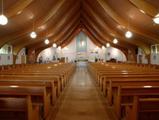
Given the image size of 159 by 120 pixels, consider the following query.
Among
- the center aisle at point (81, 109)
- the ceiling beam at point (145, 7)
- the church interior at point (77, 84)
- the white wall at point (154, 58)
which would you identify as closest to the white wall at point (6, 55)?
the church interior at point (77, 84)

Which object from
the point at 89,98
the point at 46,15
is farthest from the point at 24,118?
the point at 46,15

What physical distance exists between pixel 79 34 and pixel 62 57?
424cm

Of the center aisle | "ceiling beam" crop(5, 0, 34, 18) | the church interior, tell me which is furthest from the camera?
"ceiling beam" crop(5, 0, 34, 18)

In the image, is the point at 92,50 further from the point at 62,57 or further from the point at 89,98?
the point at 89,98

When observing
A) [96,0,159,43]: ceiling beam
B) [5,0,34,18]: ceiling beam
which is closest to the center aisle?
[5,0,34,18]: ceiling beam

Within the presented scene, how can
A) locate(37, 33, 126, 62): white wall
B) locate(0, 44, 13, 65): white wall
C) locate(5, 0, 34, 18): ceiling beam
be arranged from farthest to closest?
locate(37, 33, 126, 62): white wall
locate(0, 44, 13, 65): white wall
locate(5, 0, 34, 18): ceiling beam

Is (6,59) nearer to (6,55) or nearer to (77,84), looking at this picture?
(6,55)

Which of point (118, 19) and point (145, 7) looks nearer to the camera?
point (145, 7)

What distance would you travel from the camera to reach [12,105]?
3604mm

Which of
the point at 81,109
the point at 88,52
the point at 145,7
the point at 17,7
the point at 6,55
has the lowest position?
the point at 81,109

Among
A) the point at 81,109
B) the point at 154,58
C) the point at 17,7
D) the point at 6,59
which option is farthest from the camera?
the point at 154,58

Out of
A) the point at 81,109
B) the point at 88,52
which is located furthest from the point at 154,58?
the point at 88,52

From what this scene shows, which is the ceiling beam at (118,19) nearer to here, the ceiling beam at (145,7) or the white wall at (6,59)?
the ceiling beam at (145,7)

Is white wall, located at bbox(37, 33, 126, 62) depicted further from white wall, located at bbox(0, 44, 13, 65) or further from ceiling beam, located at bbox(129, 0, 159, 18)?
ceiling beam, located at bbox(129, 0, 159, 18)
